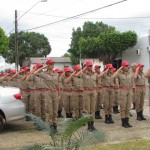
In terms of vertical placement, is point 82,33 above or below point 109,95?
above

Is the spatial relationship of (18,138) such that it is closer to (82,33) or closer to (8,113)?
(8,113)

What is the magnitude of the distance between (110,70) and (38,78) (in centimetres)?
260

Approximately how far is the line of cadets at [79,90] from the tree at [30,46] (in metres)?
61.6

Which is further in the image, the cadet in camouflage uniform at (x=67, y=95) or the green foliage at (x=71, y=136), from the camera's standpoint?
the cadet in camouflage uniform at (x=67, y=95)

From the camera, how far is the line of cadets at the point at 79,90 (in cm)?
991

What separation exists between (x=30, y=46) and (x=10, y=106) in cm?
6945

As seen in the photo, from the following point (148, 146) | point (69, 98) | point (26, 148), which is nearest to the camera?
point (26, 148)

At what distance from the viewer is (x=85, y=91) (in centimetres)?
1040

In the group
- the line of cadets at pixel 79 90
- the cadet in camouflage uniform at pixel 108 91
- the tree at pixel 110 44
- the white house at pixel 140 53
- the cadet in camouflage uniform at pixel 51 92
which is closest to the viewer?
the cadet in camouflage uniform at pixel 51 92

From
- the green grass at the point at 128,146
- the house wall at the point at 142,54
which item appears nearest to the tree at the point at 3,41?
the house wall at the point at 142,54

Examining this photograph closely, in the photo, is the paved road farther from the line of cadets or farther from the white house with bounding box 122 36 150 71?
the white house with bounding box 122 36 150 71

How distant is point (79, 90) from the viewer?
38.2 ft

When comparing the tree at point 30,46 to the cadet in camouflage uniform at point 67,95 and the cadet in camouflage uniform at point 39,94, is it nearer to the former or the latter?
the cadet in camouflage uniform at point 67,95

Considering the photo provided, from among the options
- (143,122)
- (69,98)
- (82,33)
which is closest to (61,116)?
(69,98)
